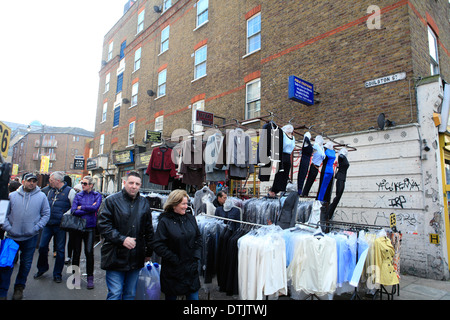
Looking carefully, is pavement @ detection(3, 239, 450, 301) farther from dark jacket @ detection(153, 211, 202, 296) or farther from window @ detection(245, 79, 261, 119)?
window @ detection(245, 79, 261, 119)

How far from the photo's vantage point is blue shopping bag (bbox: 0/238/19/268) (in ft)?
14.1

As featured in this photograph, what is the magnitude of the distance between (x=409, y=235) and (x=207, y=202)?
17.7ft

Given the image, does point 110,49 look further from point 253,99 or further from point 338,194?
point 338,194

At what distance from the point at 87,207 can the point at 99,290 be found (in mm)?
1641

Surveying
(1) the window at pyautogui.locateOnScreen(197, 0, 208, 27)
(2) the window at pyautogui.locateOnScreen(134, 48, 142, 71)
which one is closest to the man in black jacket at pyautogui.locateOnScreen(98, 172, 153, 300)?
(1) the window at pyautogui.locateOnScreen(197, 0, 208, 27)

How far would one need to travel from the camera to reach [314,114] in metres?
9.83

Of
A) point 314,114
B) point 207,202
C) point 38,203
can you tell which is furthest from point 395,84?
point 38,203

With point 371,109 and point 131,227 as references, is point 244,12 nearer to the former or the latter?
point 371,109

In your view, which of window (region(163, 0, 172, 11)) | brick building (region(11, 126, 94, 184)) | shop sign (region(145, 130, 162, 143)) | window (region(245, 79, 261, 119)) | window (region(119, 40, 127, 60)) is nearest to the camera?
window (region(245, 79, 261, 119))

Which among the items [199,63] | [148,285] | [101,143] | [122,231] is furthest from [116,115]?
[122,231]

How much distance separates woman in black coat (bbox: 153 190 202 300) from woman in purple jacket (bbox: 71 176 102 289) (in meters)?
2.70

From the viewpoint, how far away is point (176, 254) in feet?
11.9

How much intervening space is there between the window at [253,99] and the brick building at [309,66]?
47 millimetres

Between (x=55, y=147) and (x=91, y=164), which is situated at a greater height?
(x=55, y=147)
